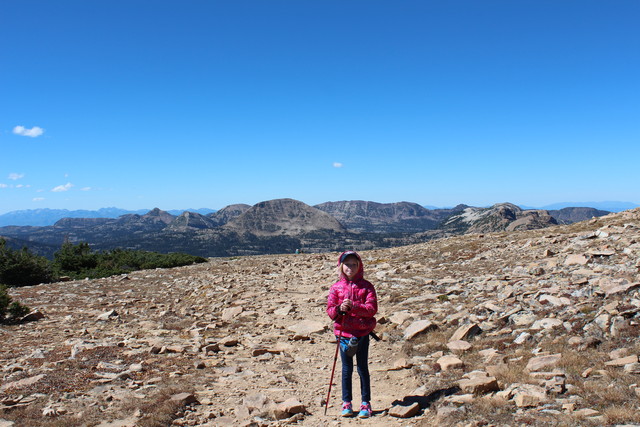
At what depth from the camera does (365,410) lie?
24.2 feet

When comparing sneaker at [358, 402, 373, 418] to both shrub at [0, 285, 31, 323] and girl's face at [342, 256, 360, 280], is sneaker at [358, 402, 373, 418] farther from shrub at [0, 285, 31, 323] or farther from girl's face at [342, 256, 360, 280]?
shrub at [0, 285, 31, 323]

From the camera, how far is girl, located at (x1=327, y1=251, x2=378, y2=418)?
7.39m

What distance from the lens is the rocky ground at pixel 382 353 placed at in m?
7.03

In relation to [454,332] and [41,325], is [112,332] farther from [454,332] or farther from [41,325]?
[454,332]

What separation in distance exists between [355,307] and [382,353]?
14.9 feet

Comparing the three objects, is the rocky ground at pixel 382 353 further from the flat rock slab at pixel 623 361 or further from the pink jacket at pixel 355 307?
the pink jacket at pixel 355 307

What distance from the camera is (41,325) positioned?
1399 cm

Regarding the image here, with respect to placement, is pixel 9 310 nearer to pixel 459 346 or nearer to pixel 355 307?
pixel 355 307

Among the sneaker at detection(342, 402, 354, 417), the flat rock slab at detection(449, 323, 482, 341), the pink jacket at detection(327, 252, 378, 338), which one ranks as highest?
the pink jacket at detection(327, 252, 378, 338)

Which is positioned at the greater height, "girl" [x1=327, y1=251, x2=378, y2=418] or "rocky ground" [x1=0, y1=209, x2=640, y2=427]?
"girl" [x1=327, y1=251, x2=378, y2=418]

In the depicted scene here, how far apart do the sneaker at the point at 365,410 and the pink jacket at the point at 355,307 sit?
1.27 m

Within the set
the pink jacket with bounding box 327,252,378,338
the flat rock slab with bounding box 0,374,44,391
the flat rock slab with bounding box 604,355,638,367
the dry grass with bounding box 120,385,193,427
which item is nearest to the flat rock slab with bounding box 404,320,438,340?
the pink jacket with bounding box 327,252,378,338

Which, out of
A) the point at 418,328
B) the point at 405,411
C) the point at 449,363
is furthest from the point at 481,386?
the point at 418,328

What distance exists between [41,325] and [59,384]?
23.5 ft
